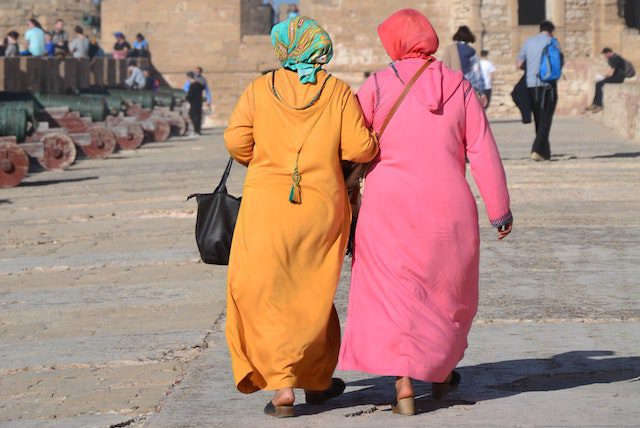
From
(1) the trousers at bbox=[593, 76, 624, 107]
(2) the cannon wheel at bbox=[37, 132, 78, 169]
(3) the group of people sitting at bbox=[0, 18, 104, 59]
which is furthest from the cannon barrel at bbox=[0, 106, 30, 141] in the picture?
(1) the trousers at bbox=[593, 76, 624, 107]

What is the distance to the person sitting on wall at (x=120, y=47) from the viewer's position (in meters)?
37.6

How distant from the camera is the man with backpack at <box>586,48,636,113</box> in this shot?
3209cm

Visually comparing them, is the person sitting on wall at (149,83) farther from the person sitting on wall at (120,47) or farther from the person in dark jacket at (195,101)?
the person in dark jacket at (195,101)

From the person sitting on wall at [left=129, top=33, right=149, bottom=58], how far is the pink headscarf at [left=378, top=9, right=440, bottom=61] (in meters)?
33.5

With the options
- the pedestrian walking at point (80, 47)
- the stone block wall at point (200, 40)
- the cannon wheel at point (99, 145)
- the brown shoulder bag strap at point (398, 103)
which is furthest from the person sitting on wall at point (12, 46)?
the brown shoulder bag strap at point (398, 103)

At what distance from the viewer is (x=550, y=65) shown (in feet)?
55.6

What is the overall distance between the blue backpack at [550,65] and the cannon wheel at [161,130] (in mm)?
12732

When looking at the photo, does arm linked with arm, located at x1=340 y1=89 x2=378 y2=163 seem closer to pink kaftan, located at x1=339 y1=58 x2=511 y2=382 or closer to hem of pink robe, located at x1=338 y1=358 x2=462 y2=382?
pink kaftan, located at x1=339 y1=58 x2=511 y2=382

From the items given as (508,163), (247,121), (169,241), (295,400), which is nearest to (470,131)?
(247,121)

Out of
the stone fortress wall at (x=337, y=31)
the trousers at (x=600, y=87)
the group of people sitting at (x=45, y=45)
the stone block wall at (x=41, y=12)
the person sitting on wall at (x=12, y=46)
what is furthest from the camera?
the stone block wall at (x=41, y=12)

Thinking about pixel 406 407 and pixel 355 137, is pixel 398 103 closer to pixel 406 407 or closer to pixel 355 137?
pixel 355 137

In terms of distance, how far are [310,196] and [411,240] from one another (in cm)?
40

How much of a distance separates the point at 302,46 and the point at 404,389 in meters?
1.30

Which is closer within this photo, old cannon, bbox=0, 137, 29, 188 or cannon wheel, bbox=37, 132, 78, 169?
old cannon, bbox=0, 137, 29, 188
